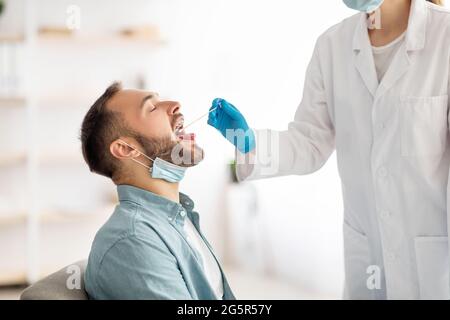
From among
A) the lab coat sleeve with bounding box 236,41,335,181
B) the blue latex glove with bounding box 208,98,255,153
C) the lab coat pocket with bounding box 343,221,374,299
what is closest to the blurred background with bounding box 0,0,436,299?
the lab coat sleeve with bounding box 236,41,335,181

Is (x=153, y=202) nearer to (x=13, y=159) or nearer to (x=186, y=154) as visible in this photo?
(x=186, y=154)

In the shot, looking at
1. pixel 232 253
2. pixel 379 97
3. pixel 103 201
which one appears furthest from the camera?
pixel 103 201

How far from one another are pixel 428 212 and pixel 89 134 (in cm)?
76

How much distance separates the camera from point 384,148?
4.67 feet

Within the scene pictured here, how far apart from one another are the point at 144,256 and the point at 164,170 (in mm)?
228

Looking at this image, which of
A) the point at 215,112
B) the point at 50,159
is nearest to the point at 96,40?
the point at 50,159

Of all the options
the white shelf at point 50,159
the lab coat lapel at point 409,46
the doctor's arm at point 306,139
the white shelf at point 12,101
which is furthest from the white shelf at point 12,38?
the lab coat lapel at point 409,46

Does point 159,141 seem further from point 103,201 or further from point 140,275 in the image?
point 103,201

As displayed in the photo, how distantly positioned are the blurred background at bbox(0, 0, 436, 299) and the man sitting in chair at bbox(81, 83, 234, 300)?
1.10 metres

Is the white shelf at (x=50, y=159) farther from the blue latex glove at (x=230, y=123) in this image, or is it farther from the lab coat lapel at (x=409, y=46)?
the lab coat lapel at (x=409, y=46)

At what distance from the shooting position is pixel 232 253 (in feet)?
9.87

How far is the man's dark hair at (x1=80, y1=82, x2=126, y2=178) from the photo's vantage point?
1476 millimetres

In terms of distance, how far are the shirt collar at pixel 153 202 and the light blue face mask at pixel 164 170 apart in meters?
0.04
